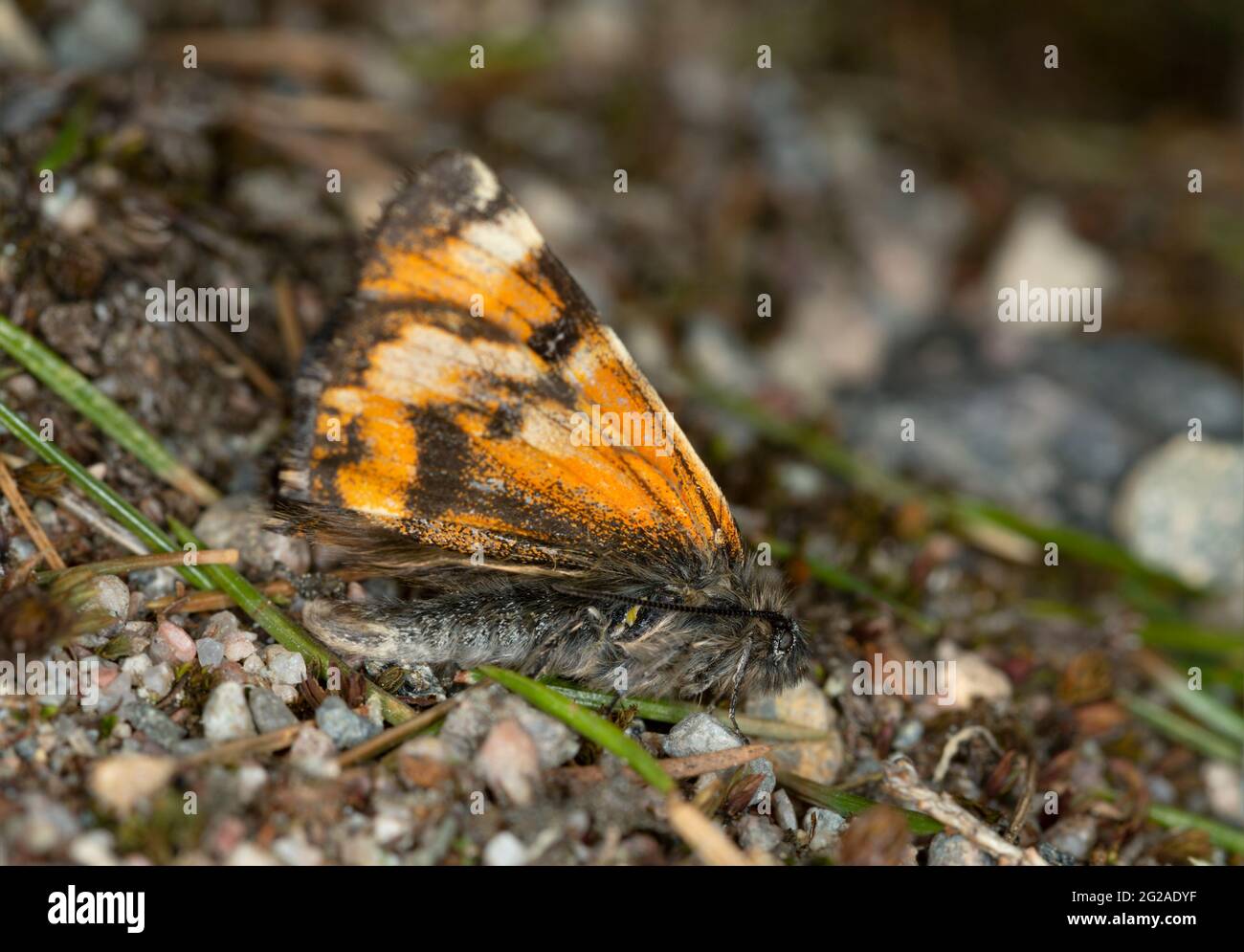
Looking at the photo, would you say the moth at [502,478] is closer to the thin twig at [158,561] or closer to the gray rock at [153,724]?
the thin twig at [158,561]

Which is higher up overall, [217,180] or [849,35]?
[849,35]

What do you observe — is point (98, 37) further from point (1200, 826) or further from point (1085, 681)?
point (1200, 826)

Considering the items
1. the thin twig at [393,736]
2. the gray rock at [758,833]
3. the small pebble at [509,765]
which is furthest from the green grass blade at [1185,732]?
the thin twig at [393,736]

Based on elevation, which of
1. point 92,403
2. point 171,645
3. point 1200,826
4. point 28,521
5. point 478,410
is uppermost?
point 92,403

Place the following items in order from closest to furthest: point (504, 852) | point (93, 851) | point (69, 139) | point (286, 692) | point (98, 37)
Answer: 1. point (93, 851)
2. point (504, 852)
3. point (286, 692)
4. point (69, 139)
5. point (98, 37)

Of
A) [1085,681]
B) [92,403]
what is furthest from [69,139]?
[1085,681]
